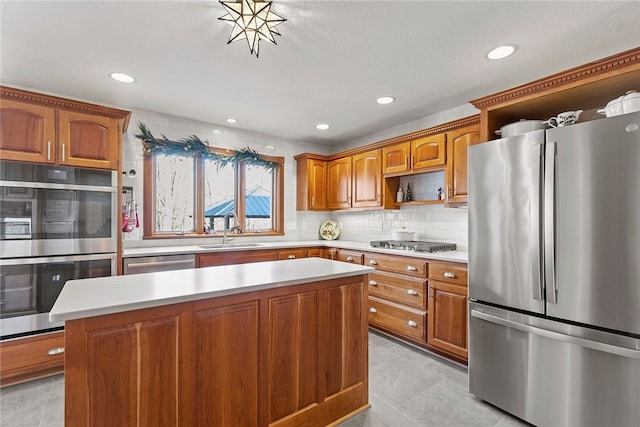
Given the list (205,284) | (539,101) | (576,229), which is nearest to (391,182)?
(539,101)

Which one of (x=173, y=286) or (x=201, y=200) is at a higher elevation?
(x=201, y=200)

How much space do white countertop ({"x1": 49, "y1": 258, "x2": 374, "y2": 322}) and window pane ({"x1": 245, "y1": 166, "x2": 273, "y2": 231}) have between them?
2349 millimetres

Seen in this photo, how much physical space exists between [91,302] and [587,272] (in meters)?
2.49

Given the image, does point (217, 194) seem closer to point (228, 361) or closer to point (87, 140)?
point (87, 140)

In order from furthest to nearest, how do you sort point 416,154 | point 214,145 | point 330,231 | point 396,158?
point 330,231, point 214,145, point 396,158, point 416,154

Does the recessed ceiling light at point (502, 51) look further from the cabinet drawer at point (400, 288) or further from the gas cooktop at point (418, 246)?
the cabinet drawer at point (400, 288)

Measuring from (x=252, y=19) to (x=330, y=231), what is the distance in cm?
348

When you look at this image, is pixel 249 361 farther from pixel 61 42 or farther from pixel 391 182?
pixel 391 182

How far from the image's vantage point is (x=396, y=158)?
3604mm

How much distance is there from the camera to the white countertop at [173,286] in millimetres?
1173

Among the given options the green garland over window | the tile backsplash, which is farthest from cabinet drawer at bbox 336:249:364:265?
the green garland over window

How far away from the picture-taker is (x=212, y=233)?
389 centimetres

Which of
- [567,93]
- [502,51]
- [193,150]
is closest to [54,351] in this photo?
[193,150]

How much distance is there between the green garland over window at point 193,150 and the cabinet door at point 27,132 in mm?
979
